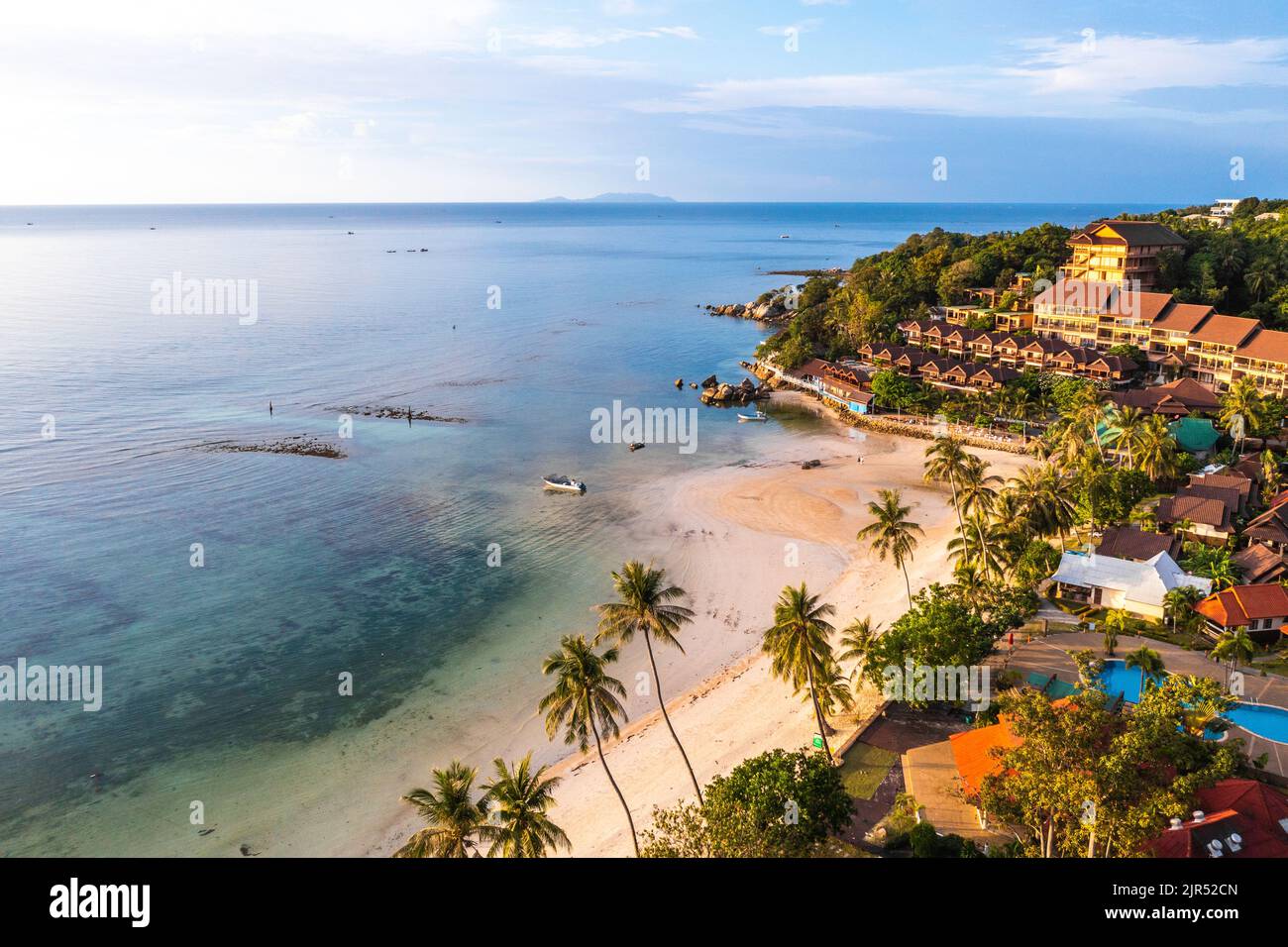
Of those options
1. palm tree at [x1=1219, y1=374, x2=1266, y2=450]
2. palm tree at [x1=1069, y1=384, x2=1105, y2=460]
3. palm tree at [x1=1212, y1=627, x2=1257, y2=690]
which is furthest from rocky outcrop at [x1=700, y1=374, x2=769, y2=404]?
palm tree at [x1=1212, y1=627, x2=1257, y2=690]

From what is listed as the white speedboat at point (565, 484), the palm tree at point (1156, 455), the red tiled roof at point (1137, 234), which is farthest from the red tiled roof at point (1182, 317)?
the white speedboat at point (565, 484)

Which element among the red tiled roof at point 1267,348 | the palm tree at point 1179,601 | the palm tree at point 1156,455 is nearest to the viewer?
the palm tree at point 1179,601

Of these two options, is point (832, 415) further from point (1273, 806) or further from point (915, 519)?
point (1273, 806)

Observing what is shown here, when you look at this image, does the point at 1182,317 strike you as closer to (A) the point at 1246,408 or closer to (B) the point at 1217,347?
(B) the point at 1217,347

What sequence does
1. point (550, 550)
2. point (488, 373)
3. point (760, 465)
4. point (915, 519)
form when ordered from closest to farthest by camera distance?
point (550, 550) → point (915, 519) → point (760, 465) → point (488, 373)

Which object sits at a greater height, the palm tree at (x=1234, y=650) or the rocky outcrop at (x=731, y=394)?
the rocky outcrop at (x=731, y=394)

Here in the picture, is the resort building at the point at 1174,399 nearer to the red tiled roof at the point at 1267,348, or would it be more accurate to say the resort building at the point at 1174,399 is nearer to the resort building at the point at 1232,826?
the red tiled roof at the point at 1267,348
